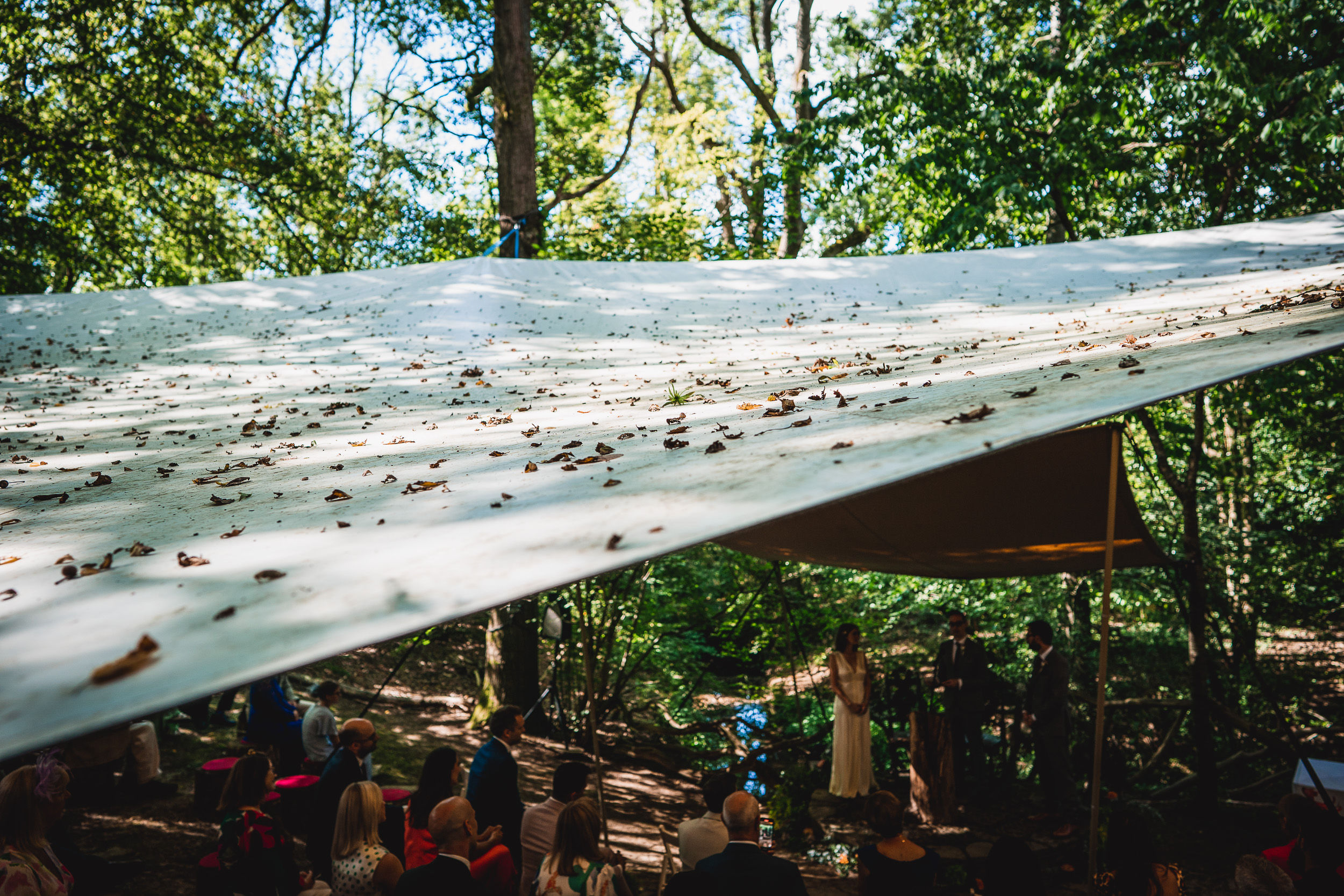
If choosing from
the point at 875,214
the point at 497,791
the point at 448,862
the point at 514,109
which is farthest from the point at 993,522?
the point at 875,214

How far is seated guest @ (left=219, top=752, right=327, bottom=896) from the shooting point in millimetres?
3100

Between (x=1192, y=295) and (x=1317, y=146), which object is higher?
(x=1317, y=146)

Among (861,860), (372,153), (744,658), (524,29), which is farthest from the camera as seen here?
(372,153)

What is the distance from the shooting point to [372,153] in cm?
1388

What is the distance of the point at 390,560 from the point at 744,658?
8.69 meters

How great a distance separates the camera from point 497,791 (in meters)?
3.66

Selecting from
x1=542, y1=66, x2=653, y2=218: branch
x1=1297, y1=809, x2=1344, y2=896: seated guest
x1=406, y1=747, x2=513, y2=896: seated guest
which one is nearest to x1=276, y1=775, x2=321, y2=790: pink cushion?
x1=406, y1=747, x2=513, y2=896: seated guest

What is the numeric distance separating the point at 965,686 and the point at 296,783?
188 inches

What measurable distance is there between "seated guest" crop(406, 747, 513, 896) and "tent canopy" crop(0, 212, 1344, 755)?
169cm

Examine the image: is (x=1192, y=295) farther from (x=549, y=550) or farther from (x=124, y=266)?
(x=124, y=266)

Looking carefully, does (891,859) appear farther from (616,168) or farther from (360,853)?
(616,168)

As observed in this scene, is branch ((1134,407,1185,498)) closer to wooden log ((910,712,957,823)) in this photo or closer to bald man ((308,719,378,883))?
wooden log ((910,712,957,823))

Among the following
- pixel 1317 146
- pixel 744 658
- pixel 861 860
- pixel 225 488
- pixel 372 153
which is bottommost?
pixel 744 658

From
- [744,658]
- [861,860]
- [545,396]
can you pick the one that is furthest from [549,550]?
[744,658]
